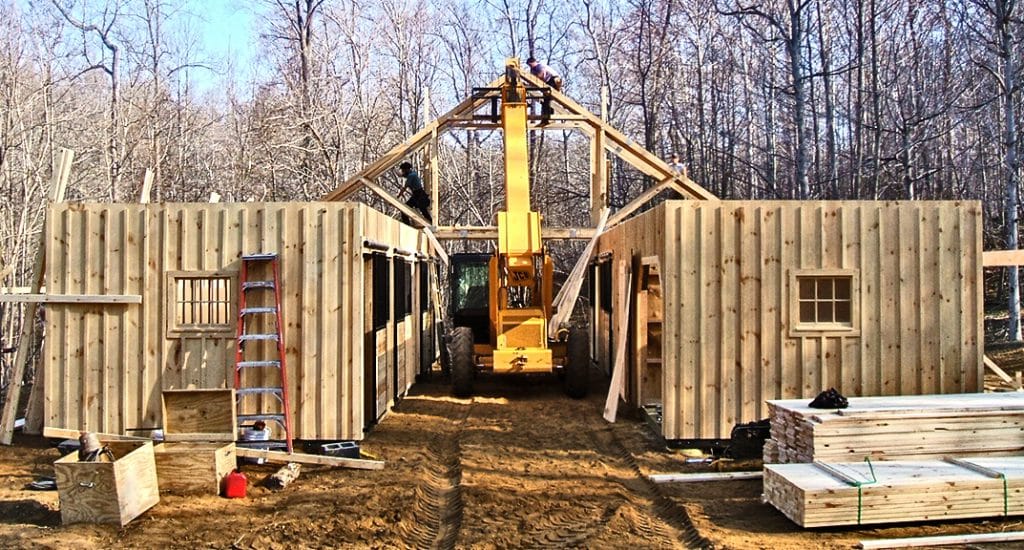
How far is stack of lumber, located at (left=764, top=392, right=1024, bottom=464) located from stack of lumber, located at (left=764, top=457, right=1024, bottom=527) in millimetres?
521

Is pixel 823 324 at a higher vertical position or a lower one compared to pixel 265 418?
higher

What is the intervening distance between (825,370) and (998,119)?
20993 mm

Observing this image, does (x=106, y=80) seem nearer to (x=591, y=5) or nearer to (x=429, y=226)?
(x=591, y=5)

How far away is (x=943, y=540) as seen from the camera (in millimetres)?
6082

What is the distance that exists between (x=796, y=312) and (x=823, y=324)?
378 millimetres

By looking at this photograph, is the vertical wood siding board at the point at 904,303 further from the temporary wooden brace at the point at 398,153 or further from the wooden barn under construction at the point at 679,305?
the temporary wooden brace at the point at 398,153

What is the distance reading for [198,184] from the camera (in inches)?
1147

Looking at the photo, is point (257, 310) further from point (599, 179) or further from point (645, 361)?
point (599, 179)

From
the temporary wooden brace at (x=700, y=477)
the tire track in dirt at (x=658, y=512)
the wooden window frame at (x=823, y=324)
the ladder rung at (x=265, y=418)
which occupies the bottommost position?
the tire track in dirt at (x=658, y=512)

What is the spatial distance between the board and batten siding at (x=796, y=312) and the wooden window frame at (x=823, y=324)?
28 millimetres

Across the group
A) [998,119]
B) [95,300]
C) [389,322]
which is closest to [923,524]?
[389,322]

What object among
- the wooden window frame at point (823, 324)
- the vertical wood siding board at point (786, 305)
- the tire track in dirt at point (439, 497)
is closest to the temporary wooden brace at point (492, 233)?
the tire track in dirt at point (439, 497)

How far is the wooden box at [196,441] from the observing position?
7.72 m

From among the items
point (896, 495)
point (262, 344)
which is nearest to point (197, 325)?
point (262, 344)
